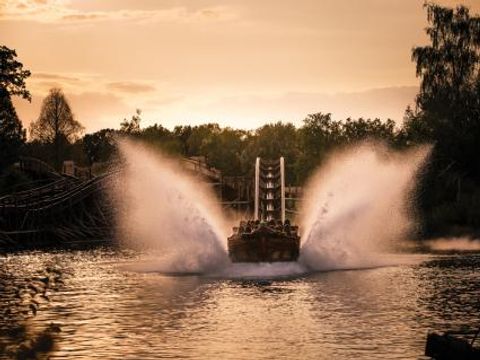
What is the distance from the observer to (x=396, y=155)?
403ft

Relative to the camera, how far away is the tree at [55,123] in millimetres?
189625

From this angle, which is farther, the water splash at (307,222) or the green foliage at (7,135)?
the green foliage at (7,135)

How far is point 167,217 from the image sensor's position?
77750 millimetres

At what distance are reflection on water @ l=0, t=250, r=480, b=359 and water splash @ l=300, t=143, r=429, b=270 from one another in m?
5.16

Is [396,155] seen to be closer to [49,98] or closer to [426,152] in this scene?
[426,152]

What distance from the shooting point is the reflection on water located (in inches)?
1436

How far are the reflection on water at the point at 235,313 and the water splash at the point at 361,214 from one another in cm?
516

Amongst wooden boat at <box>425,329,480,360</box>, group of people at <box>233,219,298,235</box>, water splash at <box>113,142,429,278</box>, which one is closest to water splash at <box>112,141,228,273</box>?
water splash at <box>113,142,429,278</box>

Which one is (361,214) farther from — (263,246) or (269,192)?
(263,246)

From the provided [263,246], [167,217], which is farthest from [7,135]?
[263,246]

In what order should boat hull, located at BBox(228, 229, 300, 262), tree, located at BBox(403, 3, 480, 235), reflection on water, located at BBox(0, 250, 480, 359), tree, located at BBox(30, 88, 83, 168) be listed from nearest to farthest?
reflection on water, located at BBox(0, 250, 480, 359) → boat hull, located at BBox(228, 229, 300, 262) → tree, located at BBox(403, 3, 480, 235) → tree, located at BBox(30, 88, 83, 168)

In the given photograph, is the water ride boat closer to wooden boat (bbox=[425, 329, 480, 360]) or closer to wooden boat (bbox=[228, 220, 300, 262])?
wooden boat (bbox=[228, 220, 300, 262])

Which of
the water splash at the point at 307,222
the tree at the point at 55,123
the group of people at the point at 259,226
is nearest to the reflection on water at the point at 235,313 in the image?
the water splash at the point at 307,222

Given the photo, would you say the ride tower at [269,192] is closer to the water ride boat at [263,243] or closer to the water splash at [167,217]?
the water splash at [167,217]
